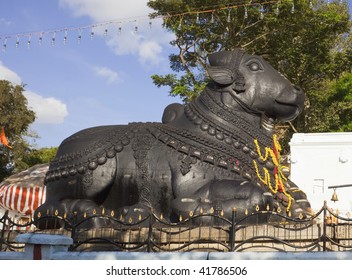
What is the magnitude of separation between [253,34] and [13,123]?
13.6 m

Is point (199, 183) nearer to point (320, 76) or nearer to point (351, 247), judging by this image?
point (351, 247)

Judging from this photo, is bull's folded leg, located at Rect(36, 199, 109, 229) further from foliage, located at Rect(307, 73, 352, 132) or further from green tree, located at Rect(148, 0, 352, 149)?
foliage, located at Rect(307, 73, 352, 132)

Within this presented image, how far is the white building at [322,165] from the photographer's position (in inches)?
757

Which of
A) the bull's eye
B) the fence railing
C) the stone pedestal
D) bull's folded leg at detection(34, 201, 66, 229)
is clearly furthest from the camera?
the bull's eye

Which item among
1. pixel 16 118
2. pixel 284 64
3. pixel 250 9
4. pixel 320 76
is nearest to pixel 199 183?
pixel 250 9

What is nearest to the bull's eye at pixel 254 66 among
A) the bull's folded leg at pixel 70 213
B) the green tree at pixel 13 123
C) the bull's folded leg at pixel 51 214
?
the bull's folded leg at pixel 70 213

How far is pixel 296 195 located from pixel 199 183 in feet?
6.14

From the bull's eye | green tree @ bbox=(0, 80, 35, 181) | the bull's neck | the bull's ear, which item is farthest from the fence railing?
green tree @ bbox=(0, 80, 35, 181)

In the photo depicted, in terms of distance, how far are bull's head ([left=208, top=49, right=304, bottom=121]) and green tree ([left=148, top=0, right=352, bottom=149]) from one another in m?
14.2

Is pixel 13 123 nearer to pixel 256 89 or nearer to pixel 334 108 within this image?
pixel 334 108

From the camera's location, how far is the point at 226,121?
806 centimetres

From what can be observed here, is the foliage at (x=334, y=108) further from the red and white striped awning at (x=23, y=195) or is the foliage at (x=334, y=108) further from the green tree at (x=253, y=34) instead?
the red and white striped awning at (x=23, y=195)

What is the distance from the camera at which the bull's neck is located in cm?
798

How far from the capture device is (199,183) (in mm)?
7562
